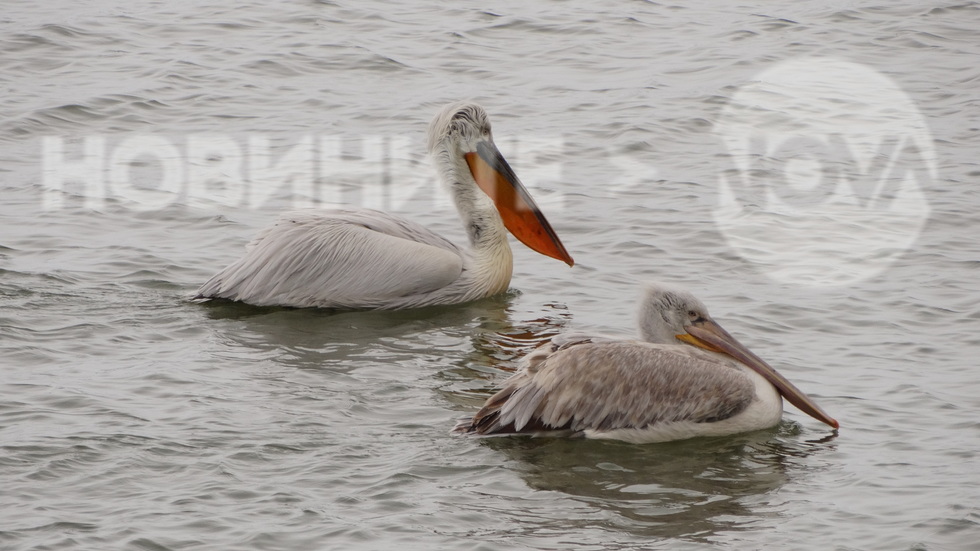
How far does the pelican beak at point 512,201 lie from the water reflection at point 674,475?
2.33 meters

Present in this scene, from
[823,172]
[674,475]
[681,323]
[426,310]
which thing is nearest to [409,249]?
[426,310]

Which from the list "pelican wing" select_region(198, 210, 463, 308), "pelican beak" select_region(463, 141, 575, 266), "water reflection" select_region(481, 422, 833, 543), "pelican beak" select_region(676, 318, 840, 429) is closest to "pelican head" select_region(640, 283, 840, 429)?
"pelican beak" select_region(676, 318, 840, 429)

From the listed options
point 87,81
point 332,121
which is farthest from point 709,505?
point 87,81

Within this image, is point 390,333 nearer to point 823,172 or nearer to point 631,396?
point 631,396

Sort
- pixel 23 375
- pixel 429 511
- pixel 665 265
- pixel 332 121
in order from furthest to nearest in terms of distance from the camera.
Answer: pixel 332 121 → pixel 665 265 → pixel 23 375 → pixel 429 511

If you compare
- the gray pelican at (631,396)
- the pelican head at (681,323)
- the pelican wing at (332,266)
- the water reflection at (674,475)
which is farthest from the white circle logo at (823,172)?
the water reflection at (674,475)

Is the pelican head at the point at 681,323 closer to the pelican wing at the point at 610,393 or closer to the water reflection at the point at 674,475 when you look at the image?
the pelican wing at the point at 610,393

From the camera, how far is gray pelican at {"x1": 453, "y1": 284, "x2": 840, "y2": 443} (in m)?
5.56

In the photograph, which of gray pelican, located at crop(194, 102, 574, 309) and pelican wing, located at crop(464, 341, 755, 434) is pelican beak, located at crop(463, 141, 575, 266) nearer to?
gray pelican, located at crop(194, 102, 574, 309)

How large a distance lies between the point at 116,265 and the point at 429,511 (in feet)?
11.7

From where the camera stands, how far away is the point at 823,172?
1013 centimetres

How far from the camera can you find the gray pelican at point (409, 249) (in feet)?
23.6

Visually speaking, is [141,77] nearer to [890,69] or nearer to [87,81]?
[87,81]

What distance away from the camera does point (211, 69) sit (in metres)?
12.5
